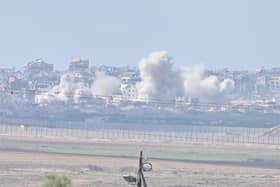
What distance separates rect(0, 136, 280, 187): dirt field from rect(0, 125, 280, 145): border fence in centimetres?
1057

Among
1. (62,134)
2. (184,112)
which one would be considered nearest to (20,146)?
(62,134)

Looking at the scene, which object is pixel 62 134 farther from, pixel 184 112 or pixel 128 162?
pixel 128 162

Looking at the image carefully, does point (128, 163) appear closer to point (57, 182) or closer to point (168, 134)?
point (168, 134)

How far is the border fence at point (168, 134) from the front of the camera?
6250 inches

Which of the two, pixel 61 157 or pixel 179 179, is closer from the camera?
pixel 179 179

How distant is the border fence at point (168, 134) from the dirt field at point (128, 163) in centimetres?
1057

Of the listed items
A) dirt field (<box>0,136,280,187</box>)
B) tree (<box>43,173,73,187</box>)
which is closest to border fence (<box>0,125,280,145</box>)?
dirt field (<box>0,136,280,187</box>)

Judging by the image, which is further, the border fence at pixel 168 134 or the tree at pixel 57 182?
the border fence at pixel 168 134

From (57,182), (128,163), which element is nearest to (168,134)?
(128,163)

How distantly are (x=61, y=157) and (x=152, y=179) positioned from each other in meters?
21.2

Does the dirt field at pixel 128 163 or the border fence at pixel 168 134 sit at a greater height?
the border fence at pixel 168 134

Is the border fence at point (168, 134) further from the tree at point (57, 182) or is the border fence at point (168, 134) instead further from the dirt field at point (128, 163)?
the tree at point (57, 182)

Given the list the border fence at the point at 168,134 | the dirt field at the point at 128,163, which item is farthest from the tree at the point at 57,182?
the border fence at the point at 168,134

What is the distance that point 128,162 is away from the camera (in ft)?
359
